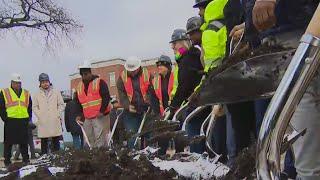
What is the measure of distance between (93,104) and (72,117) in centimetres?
191

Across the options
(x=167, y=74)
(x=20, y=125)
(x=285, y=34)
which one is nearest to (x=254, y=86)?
(x=285, y=34)

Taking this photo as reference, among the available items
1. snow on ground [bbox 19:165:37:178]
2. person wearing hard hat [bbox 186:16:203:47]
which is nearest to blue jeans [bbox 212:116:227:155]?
person wearing hard hat [bbox 186:16:203:47]

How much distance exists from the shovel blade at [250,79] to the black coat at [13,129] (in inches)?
347

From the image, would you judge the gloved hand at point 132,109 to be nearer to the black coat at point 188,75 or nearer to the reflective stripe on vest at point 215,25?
the black coat at point 188,75

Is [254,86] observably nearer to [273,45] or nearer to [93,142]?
[273,45]

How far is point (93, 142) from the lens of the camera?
27.5 feet

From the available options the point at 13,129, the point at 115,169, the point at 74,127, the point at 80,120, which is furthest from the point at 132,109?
the point at 115,169

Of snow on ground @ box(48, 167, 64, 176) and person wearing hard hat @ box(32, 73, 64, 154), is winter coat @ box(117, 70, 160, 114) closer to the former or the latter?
person wearing hard hat @ box(32, 73, 64, 154)

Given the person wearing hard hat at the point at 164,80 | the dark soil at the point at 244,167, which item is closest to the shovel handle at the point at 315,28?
the dark soil at the point at 244,167

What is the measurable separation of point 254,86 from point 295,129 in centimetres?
20

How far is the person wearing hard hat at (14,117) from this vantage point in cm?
1033

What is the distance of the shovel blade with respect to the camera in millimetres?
1782

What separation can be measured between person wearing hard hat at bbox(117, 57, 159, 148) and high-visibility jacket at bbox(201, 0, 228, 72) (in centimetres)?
396

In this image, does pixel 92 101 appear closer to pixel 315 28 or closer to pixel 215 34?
pixel 215 34
